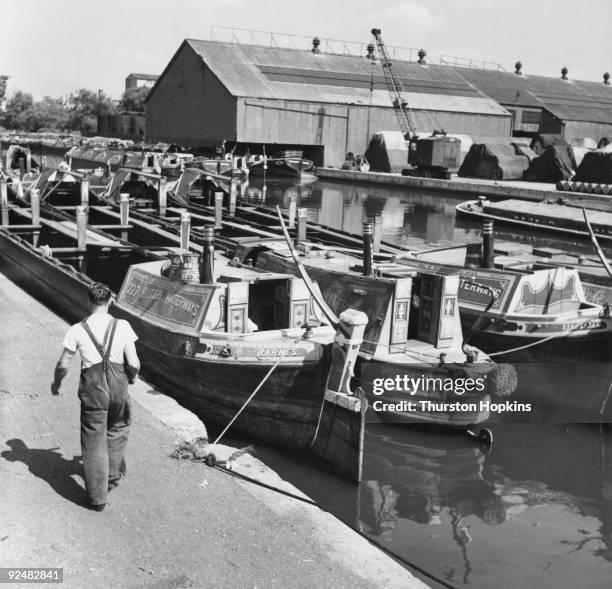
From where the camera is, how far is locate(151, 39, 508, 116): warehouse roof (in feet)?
250

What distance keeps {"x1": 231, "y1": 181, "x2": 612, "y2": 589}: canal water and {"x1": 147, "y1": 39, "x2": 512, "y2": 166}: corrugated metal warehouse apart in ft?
205

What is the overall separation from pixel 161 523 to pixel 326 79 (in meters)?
77.9

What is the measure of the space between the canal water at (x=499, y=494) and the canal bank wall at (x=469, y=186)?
135 ft

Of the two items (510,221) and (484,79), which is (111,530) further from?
(484,79)

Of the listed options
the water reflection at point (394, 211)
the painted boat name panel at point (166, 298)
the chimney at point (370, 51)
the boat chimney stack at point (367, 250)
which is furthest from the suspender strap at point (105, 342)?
the chimney at point (370, 51)

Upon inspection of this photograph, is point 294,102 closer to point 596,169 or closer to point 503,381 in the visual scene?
point 596,169

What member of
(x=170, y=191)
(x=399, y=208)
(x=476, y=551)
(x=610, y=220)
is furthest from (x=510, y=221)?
(x=476, y=551)

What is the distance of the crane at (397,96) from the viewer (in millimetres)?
A: 80062

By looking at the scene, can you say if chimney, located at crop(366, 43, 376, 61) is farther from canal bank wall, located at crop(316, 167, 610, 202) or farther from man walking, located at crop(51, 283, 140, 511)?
man walking, located at crop(51, 283, 140, 511)

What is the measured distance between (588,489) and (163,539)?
7098 millimetres

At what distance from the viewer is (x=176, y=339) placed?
12641 millimetres

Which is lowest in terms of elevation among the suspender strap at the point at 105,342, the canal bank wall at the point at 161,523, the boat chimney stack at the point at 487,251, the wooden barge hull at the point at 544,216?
the wooden barge hull at the point at 544,216

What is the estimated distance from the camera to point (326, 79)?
81438 millimetres

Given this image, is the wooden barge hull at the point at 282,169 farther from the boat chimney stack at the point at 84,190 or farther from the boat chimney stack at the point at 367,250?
the boat chimney stack at the point at 367,250
